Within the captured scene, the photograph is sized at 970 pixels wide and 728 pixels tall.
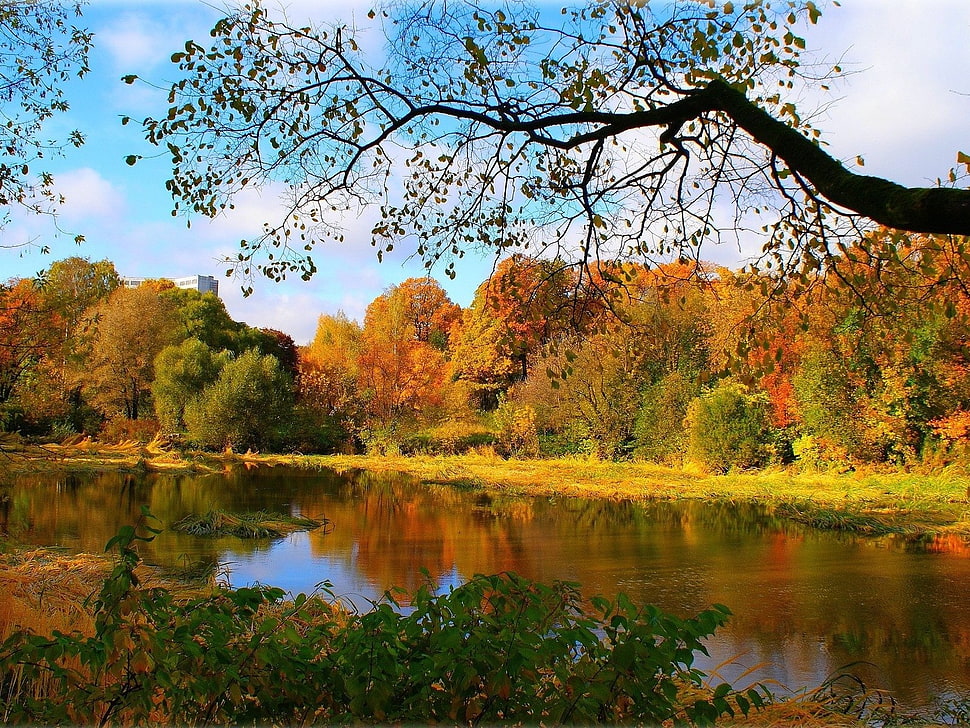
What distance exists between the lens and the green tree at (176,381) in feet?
84.9

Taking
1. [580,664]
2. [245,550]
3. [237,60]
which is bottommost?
[245,550]

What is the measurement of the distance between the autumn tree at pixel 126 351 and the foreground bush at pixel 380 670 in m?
25.7

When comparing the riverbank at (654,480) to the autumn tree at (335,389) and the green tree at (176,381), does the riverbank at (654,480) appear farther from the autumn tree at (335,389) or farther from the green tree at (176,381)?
the autumn tree at (335,389)

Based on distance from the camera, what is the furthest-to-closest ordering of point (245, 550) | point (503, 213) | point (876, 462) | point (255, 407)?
point (255, 407) < point (876, 462) < point (245, 550) < point (503, 213)

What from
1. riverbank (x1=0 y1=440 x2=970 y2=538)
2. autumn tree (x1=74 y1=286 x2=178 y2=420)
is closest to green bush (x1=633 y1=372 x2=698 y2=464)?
riverbank (x1=0 y1=440 x2=970 y2=538)

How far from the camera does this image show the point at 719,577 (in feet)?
28.2

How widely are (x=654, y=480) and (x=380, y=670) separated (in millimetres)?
15837

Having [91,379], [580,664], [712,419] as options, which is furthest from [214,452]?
[580,664]

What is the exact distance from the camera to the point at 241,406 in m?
26.0

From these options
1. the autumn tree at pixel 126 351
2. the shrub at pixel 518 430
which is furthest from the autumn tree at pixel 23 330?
the autumn tree at pixel 126 351

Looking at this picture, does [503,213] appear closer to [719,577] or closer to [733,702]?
[733,702]

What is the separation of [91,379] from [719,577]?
23869mm

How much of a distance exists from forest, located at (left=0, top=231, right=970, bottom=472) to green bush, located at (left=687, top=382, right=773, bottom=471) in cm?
5

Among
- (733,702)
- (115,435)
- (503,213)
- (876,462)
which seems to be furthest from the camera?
(115,435)
